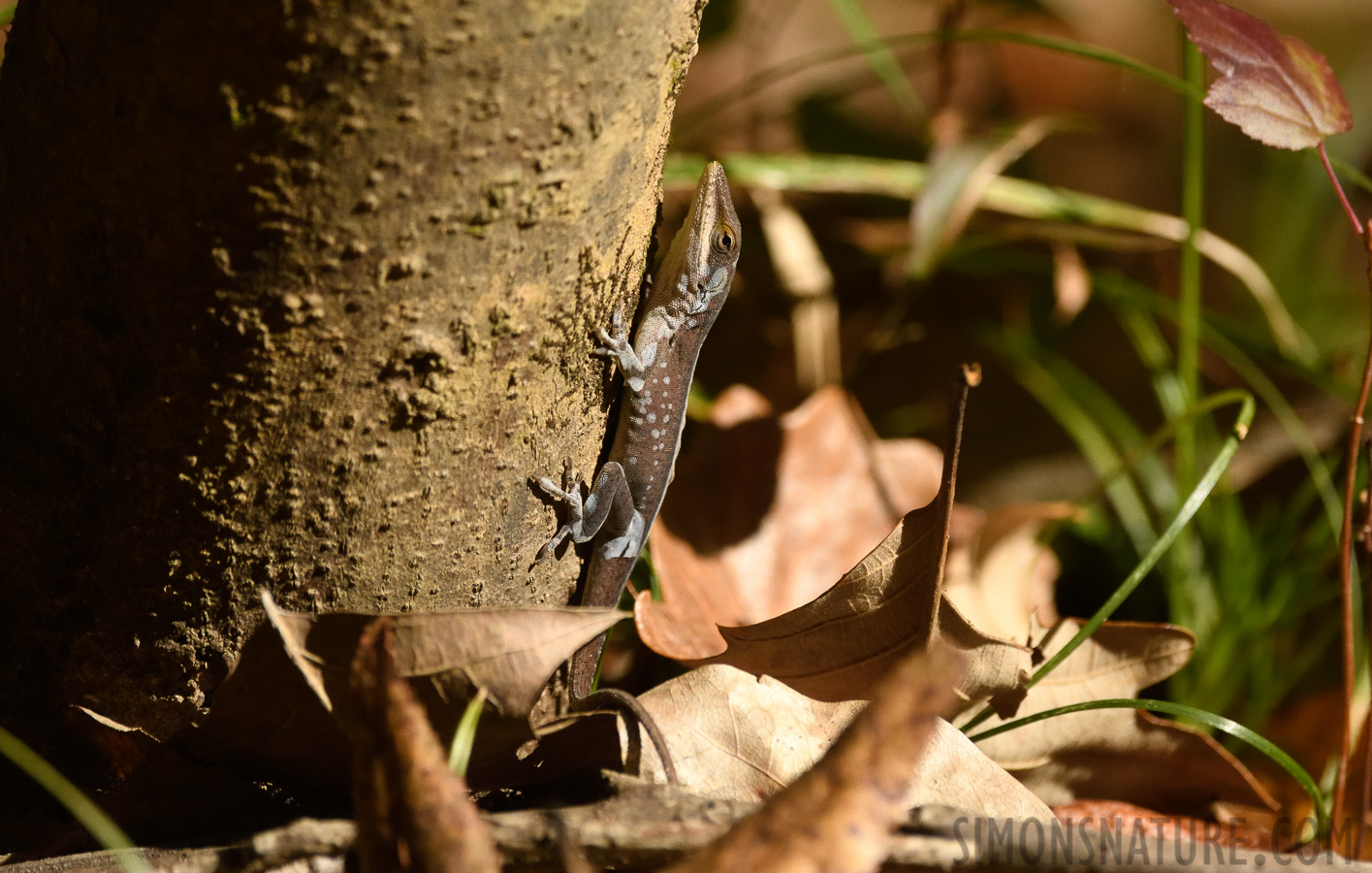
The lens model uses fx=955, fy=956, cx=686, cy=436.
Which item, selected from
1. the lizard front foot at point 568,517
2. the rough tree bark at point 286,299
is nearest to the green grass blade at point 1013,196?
the lizard front foot at point 568,517

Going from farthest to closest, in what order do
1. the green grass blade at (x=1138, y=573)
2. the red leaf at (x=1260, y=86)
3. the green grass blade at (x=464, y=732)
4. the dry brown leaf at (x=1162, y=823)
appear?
1. the dry brown leaf at (x=1162, y=823)
2. the green grass blade at (x=1138, y=573)
3. the red leaf at (x=1260, y=86)
4. the green grass blade at (x=464, y=732)

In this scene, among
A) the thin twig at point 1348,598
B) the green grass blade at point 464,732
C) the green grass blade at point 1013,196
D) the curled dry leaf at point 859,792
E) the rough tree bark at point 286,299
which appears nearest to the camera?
the curled dry leaf at point 859,792

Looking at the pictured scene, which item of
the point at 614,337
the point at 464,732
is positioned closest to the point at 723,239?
the point at 614,337

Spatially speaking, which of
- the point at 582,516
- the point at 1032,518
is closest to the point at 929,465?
the point at 1032,518

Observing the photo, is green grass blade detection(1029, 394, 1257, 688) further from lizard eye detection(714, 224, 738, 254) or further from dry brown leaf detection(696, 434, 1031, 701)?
lizard eye detection(714, 224, 738, 254)

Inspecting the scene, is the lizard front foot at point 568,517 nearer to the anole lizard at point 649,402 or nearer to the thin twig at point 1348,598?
the anole lizard at point 649,402

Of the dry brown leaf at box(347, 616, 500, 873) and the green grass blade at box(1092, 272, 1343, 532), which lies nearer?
the dry brown leaf at box(347, 616, 500, 873)

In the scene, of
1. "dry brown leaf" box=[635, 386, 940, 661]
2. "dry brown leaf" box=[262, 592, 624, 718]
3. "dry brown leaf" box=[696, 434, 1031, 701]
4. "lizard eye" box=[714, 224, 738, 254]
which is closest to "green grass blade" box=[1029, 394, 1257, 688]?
"dry brown leaf" box=[696, 434, 1031, 701]

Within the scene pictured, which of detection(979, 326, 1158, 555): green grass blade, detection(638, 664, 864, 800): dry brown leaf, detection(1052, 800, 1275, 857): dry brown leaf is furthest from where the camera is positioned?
detection(979, 326, 1158, 555): green grass blade

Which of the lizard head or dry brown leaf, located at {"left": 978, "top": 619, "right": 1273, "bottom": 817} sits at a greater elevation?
the lizard head
